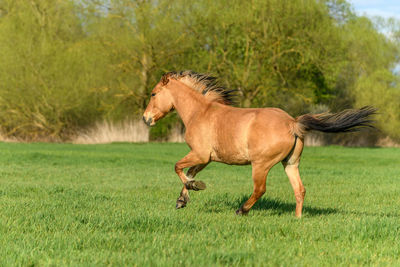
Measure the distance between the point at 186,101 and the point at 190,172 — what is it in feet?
4.08

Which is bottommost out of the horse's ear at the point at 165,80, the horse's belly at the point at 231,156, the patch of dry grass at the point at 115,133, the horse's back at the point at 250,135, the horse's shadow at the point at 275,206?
the patch of dry grass at the point at 115,133

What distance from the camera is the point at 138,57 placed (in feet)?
116

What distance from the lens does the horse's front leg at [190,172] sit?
8125mm

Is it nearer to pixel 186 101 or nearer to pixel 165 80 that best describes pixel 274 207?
pixel 186 101

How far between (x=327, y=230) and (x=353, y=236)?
0.44 meters

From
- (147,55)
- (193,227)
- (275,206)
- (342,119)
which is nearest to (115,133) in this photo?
(147,55)

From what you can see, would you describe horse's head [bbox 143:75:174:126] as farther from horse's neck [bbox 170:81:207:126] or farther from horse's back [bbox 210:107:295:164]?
horse's back [bbox 210:107:295:164]

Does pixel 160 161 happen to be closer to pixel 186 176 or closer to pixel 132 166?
pixel 132 166

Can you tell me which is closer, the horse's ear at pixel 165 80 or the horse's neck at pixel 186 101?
the horse's neck at pixel 186 101

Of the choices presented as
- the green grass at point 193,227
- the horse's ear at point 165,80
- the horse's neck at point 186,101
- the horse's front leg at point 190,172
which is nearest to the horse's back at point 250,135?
the horse's front leg at point 190,172

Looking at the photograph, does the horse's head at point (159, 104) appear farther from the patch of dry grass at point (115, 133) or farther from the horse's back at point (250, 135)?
the patch of dry grass at point (115, 133)

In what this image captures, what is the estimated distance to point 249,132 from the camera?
775 cm

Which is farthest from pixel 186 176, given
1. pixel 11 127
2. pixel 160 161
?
pixel 11 127

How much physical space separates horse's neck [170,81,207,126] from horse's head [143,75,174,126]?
0.15 metres
